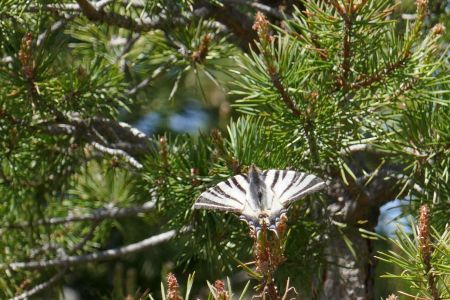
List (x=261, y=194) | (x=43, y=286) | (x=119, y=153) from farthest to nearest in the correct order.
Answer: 1. (x=43, y=286)
2. (x=119, y=153)
3. (x=261, y=194)

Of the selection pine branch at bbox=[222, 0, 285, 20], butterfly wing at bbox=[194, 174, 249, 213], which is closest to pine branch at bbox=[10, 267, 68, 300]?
pine branch at bbox=[222, 0, 285, 20]

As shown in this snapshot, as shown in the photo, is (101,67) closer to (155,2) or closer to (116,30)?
(155,2)

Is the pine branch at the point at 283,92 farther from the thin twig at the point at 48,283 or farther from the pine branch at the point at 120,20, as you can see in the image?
the thin twig at the point at 48,283

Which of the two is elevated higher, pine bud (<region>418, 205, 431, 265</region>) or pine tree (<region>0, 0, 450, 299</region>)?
pine tree (<region>0, 0, 450, 299</region>)

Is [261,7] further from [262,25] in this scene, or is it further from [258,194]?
[258,194]

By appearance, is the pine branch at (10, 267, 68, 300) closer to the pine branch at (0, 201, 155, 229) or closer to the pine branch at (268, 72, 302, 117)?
the pine branch at (0, 201, 155, 229)

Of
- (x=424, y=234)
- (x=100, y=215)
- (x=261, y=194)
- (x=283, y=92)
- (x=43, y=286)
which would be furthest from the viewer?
(x=100, y=215)

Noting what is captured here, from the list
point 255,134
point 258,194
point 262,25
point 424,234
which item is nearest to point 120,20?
point 255,134

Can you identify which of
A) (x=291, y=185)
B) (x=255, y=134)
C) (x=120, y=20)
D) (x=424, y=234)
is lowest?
(x=424, y=234)
